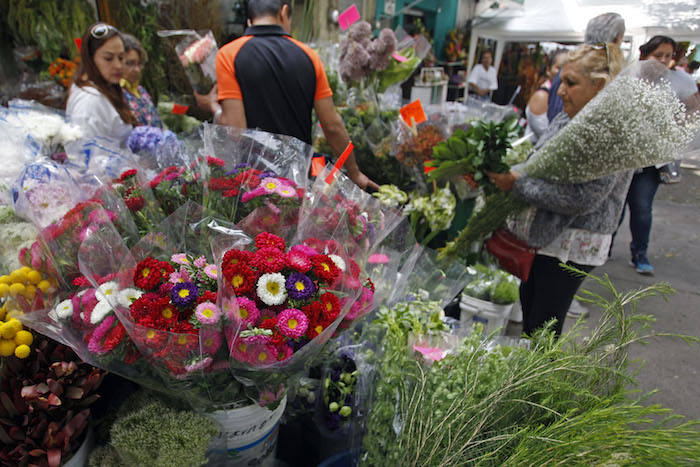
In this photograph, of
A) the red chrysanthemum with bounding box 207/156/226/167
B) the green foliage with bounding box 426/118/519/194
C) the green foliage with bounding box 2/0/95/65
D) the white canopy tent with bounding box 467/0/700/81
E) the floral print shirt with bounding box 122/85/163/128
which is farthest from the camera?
the green foliage with bounding box 2/0/95/65

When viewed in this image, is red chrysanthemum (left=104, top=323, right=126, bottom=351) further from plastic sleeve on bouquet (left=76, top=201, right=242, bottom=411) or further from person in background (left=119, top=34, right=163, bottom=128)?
person in background (left=119, top=34, right=163, bottom=128)

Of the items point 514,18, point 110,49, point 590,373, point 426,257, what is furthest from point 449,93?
point 590,373

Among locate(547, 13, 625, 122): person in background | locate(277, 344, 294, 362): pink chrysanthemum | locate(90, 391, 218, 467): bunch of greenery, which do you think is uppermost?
locate(547, 13, 625, 122): person in background

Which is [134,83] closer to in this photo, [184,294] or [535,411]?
[184,294]

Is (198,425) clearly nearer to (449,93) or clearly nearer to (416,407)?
(416,407)

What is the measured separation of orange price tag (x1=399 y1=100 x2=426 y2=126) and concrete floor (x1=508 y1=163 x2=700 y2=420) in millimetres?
1378

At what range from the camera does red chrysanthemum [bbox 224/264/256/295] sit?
2.73 feet

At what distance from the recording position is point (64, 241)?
3.23 ft

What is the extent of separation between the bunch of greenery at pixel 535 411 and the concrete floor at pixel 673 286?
0.16m

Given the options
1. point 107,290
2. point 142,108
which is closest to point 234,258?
point 107,290

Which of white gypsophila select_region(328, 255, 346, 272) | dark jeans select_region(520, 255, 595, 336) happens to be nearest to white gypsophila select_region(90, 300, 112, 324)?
white gypsophila select_region(328, 255, 346, 272)

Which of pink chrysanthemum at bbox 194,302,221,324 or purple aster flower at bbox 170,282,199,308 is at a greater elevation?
purple aster flower at bbox 170,282,199,308

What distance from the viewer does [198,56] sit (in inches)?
114

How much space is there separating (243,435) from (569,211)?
1.54 m
